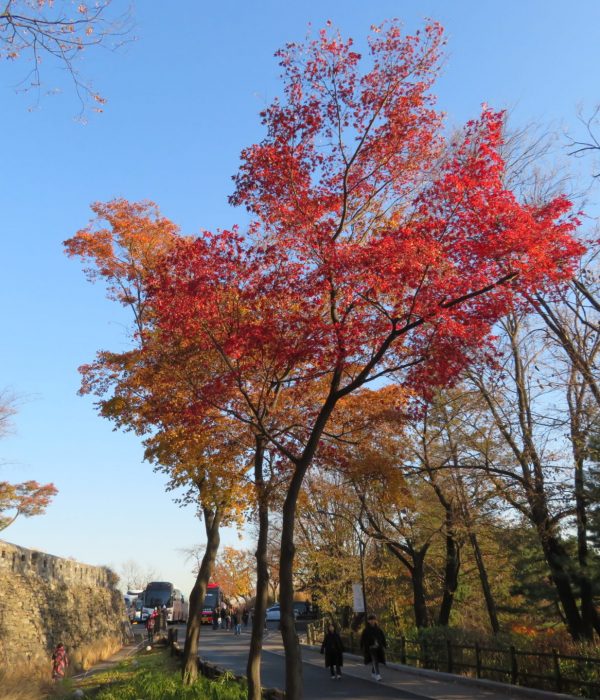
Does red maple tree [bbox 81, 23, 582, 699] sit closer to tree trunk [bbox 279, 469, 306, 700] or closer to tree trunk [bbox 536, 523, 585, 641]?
tree trunk [bbox 279, 469, 306, 700]

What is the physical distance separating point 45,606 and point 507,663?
20.5m

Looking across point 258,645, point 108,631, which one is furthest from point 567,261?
point 108,631

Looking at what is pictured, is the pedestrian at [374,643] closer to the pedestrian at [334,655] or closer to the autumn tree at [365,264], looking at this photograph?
the pedestrian at [334,655]

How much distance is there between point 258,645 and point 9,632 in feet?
53.2

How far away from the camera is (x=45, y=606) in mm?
28500

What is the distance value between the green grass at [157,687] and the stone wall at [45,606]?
245 inches

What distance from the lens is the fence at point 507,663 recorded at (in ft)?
43.9

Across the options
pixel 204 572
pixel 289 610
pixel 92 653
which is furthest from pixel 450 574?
pixel 289 610

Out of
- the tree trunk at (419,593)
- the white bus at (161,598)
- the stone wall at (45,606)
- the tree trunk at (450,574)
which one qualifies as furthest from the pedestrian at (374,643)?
the white bus at (161,598)

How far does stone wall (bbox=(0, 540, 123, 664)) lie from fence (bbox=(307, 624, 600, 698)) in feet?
45.7

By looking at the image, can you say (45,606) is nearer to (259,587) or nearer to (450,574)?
(450,574)

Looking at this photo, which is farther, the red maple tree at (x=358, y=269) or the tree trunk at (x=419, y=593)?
the tree trunk at (x=419, y=593)

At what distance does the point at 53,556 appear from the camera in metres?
30.8

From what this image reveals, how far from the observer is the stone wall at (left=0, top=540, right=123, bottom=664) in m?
24.9
